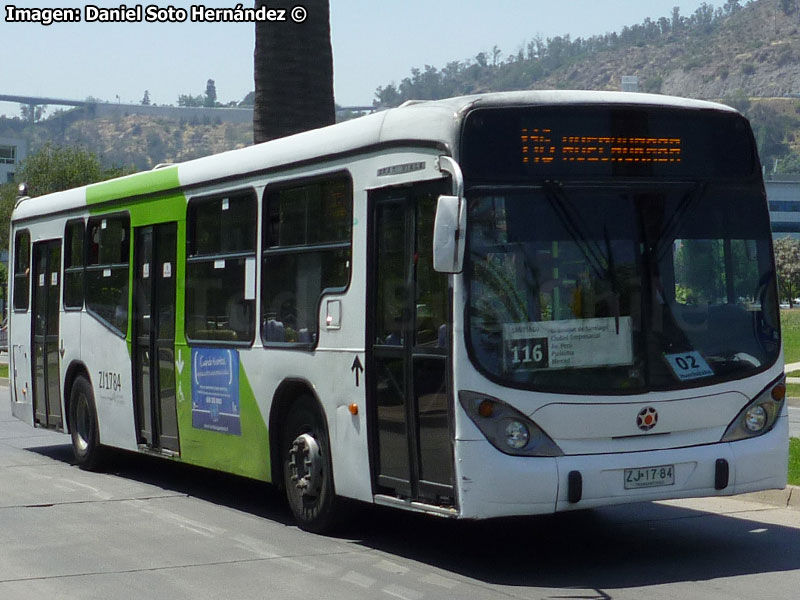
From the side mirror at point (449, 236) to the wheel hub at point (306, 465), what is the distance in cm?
249

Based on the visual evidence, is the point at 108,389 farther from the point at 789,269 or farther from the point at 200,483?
the point at 789,269

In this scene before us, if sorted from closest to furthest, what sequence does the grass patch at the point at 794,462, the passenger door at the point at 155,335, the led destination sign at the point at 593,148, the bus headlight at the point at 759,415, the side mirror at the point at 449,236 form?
the side mirror at the point at 449,236 → the led destination sign at the point at 593,148 → the bus headlight at the point at 759,415 → the grass patch at the point at 794,462 → the passenger door at the point at 155,335

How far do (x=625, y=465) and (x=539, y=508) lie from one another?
0.61 m

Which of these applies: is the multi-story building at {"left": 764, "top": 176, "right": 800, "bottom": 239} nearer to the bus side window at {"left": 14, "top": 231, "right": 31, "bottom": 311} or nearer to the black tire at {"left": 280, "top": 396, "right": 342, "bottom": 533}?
the bus side window at {"left": 14, "top": 231, "right": 31, "bottom": 311}

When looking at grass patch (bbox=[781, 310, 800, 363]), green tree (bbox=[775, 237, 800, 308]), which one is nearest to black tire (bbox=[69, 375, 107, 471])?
grass patch (bbox=[781, 310, 800, 363])

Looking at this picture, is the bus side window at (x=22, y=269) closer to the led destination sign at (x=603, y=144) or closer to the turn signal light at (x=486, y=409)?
the led destination sign at (x=603, y=144)

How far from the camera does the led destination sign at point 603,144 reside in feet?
26.3

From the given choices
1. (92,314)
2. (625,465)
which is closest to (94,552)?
(625,465)

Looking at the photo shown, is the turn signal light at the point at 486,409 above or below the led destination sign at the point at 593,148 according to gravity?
below

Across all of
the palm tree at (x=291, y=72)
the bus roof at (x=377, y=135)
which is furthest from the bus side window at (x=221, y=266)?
the palm tree at (x=291, y=72)

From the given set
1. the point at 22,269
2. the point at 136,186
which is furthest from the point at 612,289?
the point at 22,269

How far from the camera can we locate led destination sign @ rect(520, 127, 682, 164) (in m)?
8.12

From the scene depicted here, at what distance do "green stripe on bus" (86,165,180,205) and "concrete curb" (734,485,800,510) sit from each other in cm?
566

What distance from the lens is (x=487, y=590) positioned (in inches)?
299
